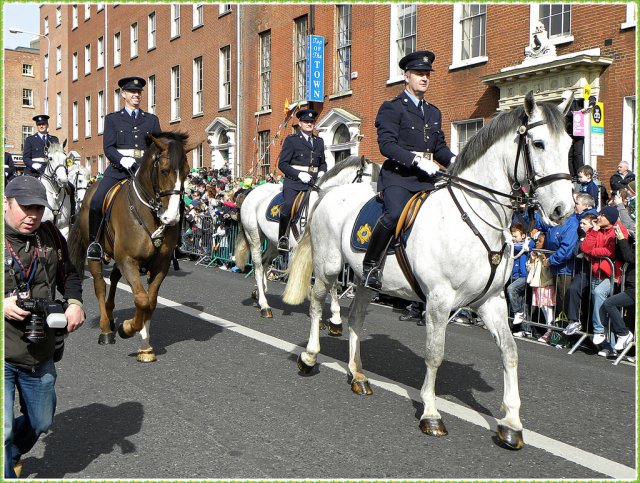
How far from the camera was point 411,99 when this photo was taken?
6.21 m

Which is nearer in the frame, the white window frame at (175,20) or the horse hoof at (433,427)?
the horse hoof at (433,427)

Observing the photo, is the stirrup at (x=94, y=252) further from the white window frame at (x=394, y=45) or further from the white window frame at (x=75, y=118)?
the white window frame at (x=75, y=118)

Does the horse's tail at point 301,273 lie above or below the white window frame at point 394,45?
below

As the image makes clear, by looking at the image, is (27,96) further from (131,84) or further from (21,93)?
(131,84)

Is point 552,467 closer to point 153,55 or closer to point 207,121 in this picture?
point 207,121

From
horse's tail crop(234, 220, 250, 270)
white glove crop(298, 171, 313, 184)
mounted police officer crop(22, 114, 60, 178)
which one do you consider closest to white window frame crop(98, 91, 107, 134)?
mounted police officer crop(22, 114, 60, 178)

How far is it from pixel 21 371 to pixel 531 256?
24.5 feet

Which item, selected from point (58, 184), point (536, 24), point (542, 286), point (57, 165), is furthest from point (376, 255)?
point (536, 24)

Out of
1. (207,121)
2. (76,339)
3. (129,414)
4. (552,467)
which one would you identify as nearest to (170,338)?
(76,339)

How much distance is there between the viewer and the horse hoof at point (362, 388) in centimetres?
619

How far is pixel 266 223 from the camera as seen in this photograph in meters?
11.4

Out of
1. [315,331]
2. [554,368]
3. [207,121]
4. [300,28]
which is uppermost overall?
[300,28]

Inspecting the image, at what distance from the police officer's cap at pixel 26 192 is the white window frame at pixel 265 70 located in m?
25.6

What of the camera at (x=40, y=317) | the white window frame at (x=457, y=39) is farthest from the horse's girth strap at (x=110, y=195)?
the white window frame at (x=457, y=39)
